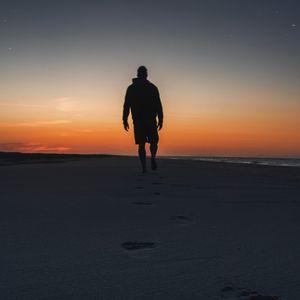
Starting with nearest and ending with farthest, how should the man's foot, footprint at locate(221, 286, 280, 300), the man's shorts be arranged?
footprint at locate(221, 286, 280, 300), the man's shorts, the man's foot

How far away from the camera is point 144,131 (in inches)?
326

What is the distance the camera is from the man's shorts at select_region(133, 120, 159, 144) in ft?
27.1

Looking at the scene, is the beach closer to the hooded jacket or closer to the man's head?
the hooded jacket

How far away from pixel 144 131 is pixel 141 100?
22.4 inches

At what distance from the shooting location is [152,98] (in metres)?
8.34

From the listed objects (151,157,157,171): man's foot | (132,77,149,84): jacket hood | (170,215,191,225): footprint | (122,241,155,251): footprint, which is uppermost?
(132,77,149,84): jacket hood

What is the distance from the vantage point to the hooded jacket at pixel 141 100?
8289mm

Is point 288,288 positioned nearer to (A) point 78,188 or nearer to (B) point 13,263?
(B) point 13,263

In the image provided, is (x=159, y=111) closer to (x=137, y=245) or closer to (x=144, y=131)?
(x=144, y=131)

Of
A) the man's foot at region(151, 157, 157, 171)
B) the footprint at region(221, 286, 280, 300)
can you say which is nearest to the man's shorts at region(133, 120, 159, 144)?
the man's foot at region(151, 157, 157, 171)

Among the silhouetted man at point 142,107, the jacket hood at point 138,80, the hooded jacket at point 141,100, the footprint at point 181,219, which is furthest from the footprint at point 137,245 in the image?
the jacket hood at point 138,80

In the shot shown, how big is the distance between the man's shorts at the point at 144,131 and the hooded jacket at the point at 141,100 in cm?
8

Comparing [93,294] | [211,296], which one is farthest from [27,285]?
[211,296]

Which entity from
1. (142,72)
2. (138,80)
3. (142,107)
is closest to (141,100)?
(142,107)
